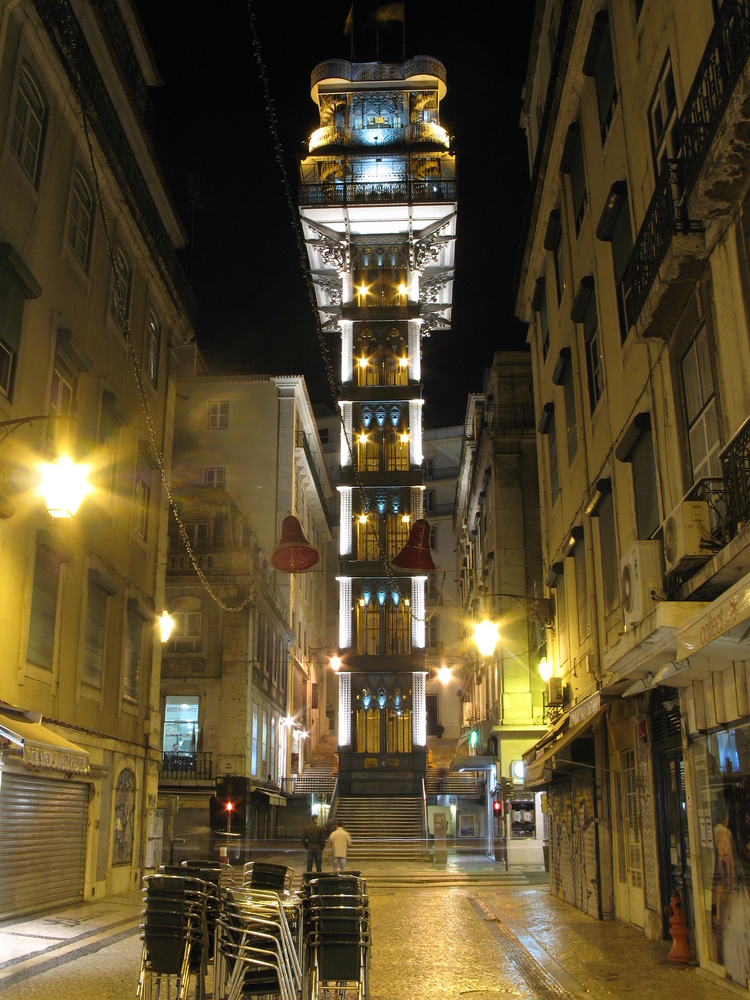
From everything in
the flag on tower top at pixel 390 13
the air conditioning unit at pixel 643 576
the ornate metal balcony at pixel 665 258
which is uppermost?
the flag on tower top at pixel 390 13

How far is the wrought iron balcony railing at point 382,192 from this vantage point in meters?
50.7

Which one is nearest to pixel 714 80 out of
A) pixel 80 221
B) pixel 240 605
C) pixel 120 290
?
pixel 80 221

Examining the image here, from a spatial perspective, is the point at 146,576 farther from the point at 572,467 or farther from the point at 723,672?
the point at 723,672

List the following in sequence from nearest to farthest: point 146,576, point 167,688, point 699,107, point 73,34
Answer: point 699,107
point 73,34
point 146,576
point 167,688

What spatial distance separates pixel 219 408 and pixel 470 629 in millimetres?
18512

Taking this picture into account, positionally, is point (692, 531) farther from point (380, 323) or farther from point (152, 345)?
point (380, 323)

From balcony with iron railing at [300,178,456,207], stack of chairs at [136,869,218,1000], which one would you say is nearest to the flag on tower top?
balcony with iron railing at [300,178,456,207]

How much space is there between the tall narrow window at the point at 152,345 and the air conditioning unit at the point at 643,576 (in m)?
15.6

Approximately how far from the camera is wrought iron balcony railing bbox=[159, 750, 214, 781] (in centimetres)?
3494

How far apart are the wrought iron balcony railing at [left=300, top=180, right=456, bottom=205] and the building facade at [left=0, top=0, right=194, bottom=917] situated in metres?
26.1

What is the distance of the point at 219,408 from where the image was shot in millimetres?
50906

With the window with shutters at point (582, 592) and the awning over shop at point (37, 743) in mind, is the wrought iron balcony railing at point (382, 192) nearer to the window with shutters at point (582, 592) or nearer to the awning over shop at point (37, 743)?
the window with shutters at point (582, 592)

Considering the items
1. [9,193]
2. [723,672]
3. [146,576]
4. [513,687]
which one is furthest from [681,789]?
[513,687]

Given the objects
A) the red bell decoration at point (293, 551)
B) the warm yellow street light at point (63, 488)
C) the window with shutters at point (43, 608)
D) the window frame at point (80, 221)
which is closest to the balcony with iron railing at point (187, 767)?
the red bell decoration at point (293, 551)
